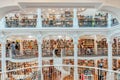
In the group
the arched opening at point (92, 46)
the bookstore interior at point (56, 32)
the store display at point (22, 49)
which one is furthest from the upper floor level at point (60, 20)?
the arched opening at point (92, 46)

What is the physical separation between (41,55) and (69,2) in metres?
14.3

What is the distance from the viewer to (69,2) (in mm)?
3027

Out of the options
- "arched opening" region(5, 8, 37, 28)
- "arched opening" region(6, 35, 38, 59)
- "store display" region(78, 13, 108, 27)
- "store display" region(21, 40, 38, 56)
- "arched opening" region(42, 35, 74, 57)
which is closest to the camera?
"arched opening" region(5, 8, 37, 28)

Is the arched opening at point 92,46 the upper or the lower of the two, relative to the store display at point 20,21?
lower

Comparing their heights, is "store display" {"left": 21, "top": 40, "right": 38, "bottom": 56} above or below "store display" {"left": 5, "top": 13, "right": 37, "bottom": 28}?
below

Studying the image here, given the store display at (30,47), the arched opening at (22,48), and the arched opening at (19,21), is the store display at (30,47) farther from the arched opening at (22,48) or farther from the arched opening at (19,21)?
the arched opening at (19,21)

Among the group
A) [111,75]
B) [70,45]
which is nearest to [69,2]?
[111,75]

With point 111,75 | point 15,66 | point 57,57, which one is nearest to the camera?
point 111,75

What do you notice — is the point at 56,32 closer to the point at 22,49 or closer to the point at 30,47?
the point at 22,49

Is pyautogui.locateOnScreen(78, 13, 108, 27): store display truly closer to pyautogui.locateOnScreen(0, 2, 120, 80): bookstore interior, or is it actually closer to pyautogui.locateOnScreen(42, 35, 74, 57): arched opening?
pyautogui.locateOnScreen(0, 2, 120, 80): bookstore interior

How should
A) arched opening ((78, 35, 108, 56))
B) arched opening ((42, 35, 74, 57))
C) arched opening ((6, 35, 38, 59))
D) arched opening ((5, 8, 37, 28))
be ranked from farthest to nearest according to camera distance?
arched opening ((78, 35, 108, 56)) < arched opening ((42, 35, 74, 57)) < arched opening ((6, 35, 38, 59)) < arched opening ((5, 8, 37, 28))

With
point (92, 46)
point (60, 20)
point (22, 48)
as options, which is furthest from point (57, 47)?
point (92, 46)

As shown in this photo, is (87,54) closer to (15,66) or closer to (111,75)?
(15,66)

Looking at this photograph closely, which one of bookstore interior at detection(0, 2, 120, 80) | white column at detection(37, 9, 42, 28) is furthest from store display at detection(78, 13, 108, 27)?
white column at detection(37, 9, 42, 28)
